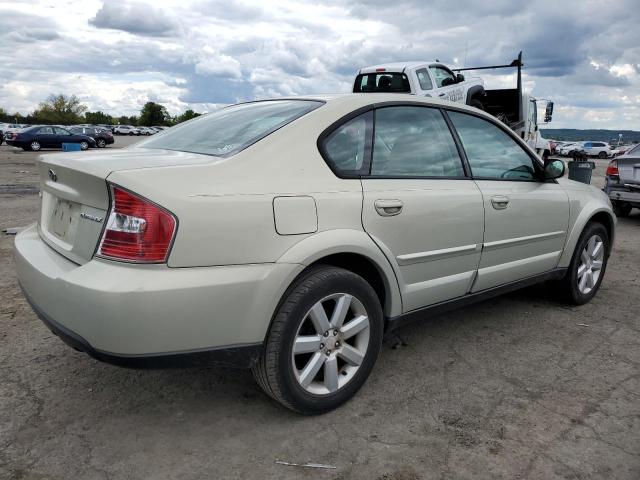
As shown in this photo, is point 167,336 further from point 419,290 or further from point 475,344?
point 475,344

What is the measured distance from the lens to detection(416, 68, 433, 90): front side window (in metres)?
12.5

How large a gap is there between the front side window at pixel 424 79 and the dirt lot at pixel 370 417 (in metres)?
9.66

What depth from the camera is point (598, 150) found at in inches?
1711

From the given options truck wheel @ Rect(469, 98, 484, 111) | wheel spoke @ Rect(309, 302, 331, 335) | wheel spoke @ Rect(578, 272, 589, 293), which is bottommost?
wheel spoke @ Rect(578, 272, 589, 293)

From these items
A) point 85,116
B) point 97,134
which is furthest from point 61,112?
point 97,134

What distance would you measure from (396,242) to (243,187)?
93 cm

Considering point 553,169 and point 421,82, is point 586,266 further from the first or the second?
point 421,82

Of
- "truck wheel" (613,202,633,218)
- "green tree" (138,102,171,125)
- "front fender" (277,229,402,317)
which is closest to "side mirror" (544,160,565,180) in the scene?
"front fender" (277,229,402,317)

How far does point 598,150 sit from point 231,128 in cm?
4689

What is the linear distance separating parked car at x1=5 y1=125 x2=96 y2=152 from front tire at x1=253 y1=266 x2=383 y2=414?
87.0ft

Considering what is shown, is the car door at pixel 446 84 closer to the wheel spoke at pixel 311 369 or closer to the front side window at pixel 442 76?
the front side window at pixel 442 76

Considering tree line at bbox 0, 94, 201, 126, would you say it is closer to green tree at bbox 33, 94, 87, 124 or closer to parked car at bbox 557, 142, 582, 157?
green tree at bbox 33, 94, 87, 124

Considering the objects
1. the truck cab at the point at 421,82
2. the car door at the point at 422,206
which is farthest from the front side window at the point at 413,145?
the truck cab at the point at 421,82

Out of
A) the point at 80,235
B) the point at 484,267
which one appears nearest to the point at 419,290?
the point at 484,267
